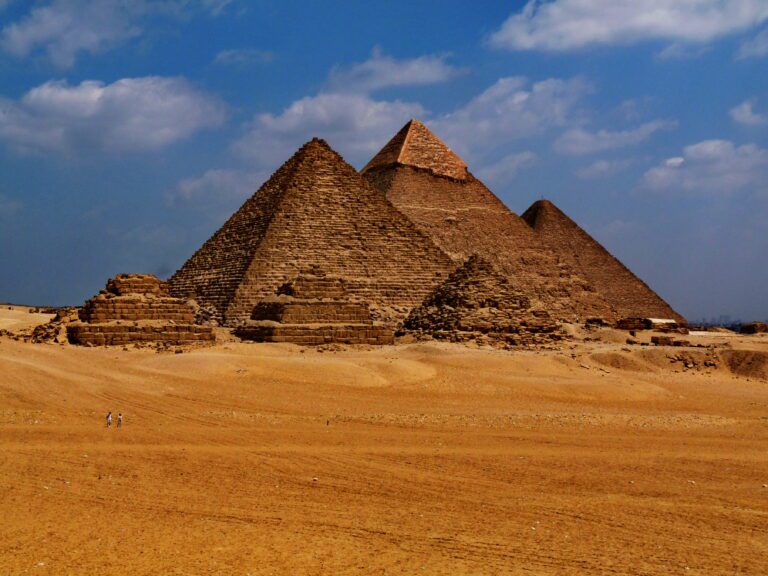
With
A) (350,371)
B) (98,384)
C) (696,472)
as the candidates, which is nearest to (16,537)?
(696,472)

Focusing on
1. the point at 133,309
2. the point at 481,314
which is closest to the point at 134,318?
the point at 133,309

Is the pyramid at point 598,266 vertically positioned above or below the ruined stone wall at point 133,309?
above

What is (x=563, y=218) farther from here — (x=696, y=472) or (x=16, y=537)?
(x=16, y=537)

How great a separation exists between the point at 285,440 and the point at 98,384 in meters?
4.53

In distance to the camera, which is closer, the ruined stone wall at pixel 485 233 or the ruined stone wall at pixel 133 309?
the ruined stone wall at pixel 133 309

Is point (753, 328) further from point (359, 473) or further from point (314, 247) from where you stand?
point (359, 473)

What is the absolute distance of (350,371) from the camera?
52.2ft

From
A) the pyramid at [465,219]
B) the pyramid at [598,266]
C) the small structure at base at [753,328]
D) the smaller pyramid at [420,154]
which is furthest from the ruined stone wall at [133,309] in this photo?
the pyramid at [598,266]

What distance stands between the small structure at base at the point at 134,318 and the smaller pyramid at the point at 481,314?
21.8 feet

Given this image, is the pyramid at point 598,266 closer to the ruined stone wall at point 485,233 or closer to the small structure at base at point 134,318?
the ruined stone wall at point 485,233

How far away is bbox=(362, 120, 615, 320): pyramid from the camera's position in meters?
45.5

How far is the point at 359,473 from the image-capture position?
784 centimetres

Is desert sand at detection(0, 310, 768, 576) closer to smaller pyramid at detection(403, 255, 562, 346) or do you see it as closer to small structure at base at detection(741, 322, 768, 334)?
smaller pyramid at detection(403, 255, 562, 346)

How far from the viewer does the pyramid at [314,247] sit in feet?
105
